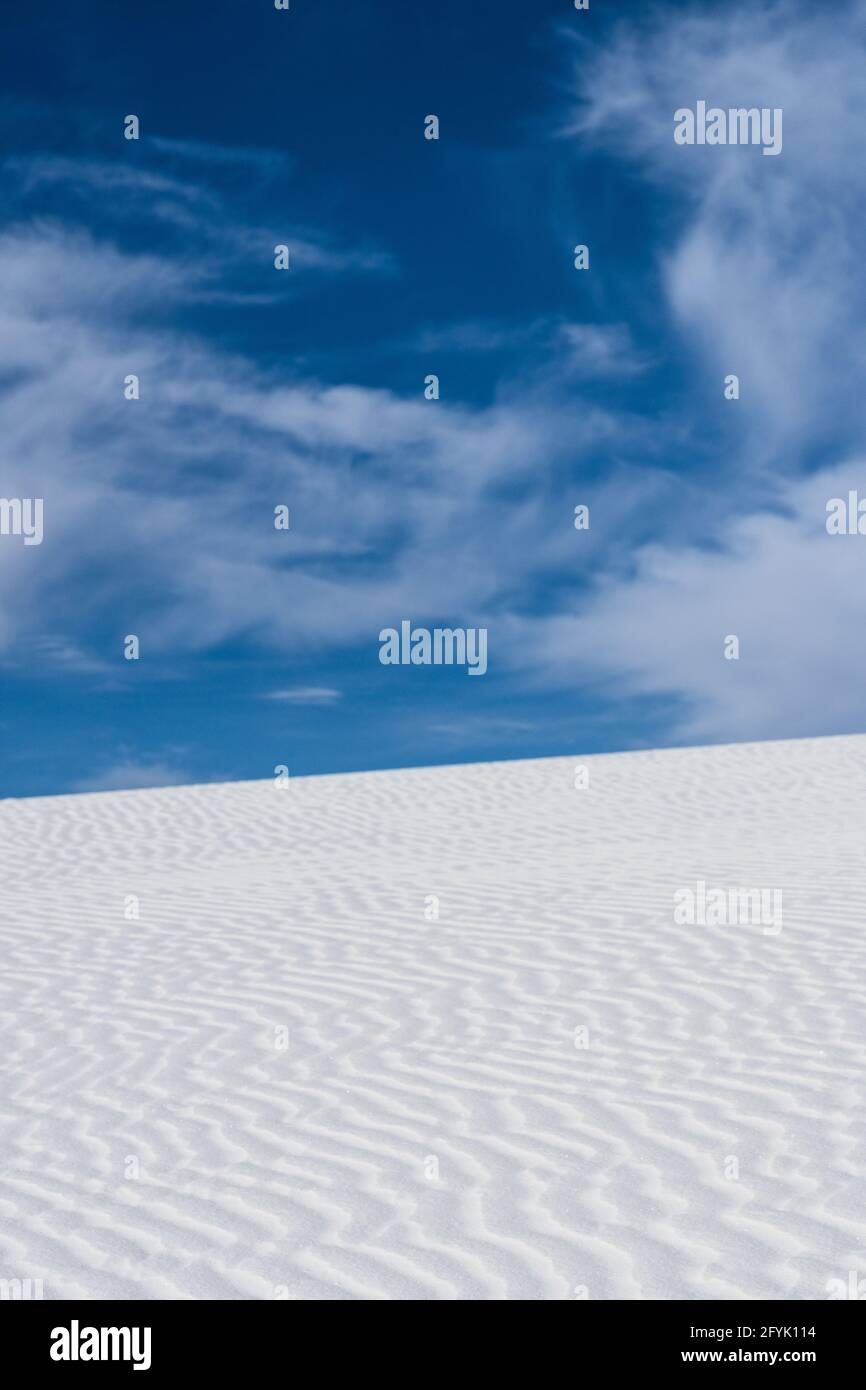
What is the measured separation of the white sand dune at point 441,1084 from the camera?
4.53 metres

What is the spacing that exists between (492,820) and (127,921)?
301 inches

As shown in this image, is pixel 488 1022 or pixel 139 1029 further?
pixel 139 1029

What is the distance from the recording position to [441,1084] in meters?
6.35

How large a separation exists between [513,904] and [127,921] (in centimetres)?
340

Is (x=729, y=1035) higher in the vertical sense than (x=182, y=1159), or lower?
higher

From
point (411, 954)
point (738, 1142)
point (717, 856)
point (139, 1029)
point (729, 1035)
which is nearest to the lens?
point (738, 1142)

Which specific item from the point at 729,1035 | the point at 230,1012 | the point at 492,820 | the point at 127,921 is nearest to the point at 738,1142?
the point at 729,1035

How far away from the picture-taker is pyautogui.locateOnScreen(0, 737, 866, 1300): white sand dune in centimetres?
453

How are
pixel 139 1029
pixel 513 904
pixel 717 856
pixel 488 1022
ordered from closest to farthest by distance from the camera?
pixel 488 1022
pixel 139 1029
pixel 513 904
pixel 717 856

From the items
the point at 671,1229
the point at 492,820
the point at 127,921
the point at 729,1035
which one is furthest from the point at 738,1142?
the point at 492,820
